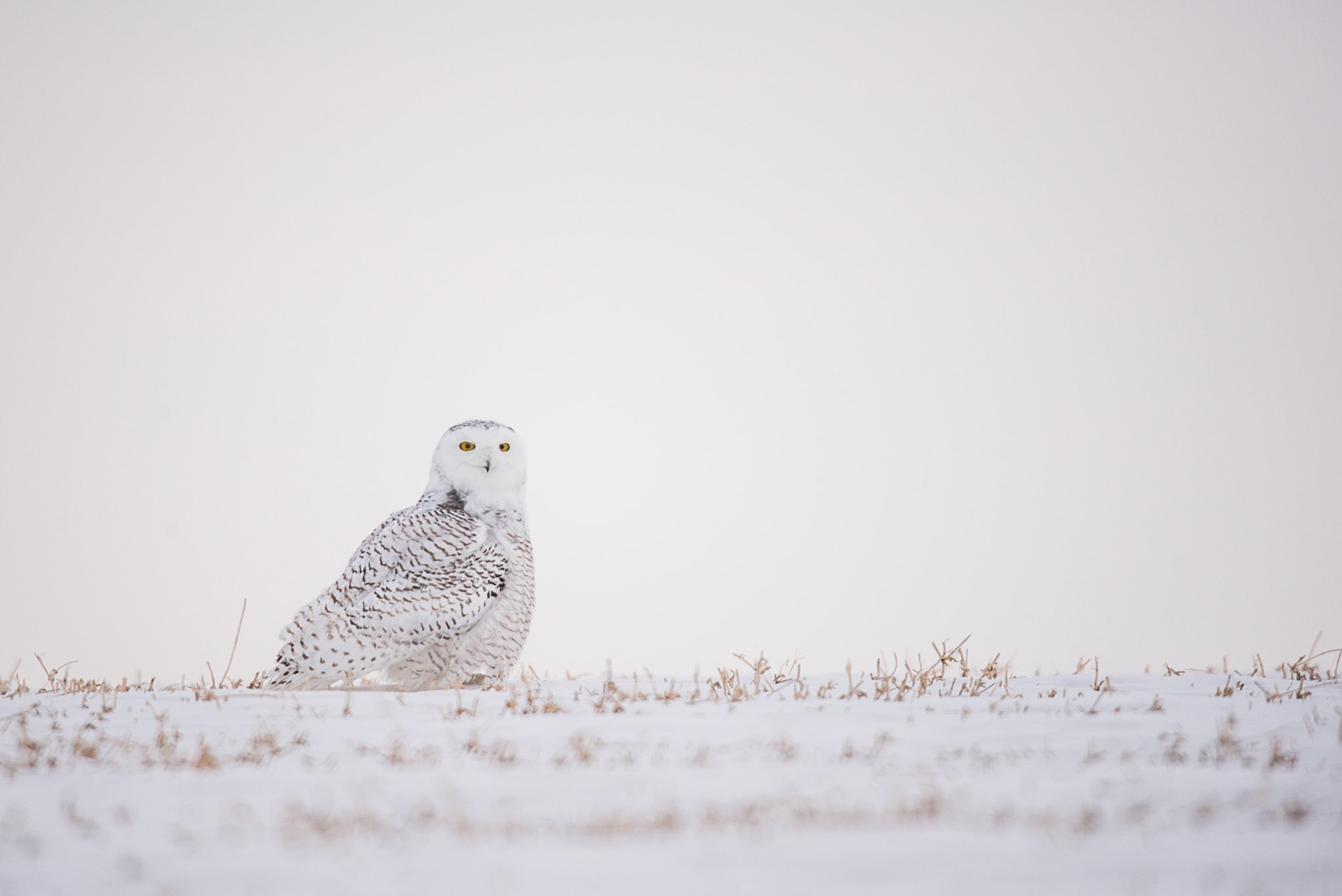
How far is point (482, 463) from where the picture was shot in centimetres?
834

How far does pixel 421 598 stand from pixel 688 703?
7.95ft

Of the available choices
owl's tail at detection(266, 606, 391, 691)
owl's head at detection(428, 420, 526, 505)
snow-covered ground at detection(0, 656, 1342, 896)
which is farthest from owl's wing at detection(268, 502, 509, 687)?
snow-covered ground at detection(0, 656, 1342, 896)

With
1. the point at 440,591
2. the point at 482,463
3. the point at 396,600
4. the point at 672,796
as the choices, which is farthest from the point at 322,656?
the point at 672,796

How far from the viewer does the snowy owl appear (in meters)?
7.19

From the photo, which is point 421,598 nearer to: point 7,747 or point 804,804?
point 7,747

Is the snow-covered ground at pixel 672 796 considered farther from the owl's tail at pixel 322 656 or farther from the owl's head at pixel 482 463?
the owl's head at pixel 482 463

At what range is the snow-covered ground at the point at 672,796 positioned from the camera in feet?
10.2

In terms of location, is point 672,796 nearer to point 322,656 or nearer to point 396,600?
point 396,600

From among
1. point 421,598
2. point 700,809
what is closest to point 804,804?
point 700,809

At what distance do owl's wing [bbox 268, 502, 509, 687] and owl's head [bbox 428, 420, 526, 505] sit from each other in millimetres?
455

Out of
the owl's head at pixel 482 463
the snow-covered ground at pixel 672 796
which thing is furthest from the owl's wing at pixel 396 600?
the snow-covered ground at pixel 672 796

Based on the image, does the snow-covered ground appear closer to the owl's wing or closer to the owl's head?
the owl's wing

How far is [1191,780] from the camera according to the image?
4020 millimetres

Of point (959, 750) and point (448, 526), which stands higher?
point (448, 526)
